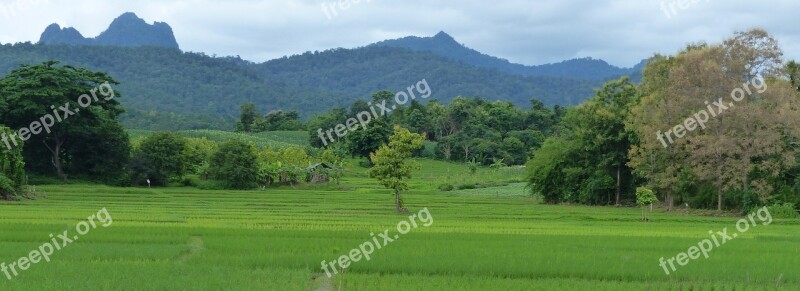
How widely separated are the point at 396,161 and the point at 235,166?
22559 millimetres

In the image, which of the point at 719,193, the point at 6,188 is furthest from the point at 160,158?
the point at 719,193

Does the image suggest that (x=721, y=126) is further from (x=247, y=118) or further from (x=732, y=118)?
(x=247, y=118)

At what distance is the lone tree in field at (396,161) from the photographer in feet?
116

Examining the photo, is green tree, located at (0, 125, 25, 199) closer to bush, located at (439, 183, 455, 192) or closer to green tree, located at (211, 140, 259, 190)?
green tree, located at (211, 140, 259, 190)

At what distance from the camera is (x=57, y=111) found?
51938mm

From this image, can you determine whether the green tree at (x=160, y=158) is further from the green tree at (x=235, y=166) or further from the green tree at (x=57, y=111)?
the green tree at (x=235, y=166)

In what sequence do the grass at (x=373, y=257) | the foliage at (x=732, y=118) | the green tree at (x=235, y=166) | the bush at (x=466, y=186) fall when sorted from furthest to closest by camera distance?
the bush at (x=466, y=186) < the green tree at (x=235, y=166) < the foliage at (x=732, y=118) < the grass at (x=373, y=257)

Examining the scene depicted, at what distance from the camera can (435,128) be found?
4210 inches

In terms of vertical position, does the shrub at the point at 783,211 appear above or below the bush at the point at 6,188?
below

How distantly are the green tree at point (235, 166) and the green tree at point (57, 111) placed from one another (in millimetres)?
7390

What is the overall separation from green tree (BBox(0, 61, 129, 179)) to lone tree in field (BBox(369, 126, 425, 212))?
28.4 meters

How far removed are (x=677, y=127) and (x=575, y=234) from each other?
18.0 m

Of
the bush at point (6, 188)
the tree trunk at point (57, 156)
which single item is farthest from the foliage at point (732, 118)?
the tree trunk at point (57, 156)

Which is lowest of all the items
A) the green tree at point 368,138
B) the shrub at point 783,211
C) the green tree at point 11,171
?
the shrub at point 783,211
